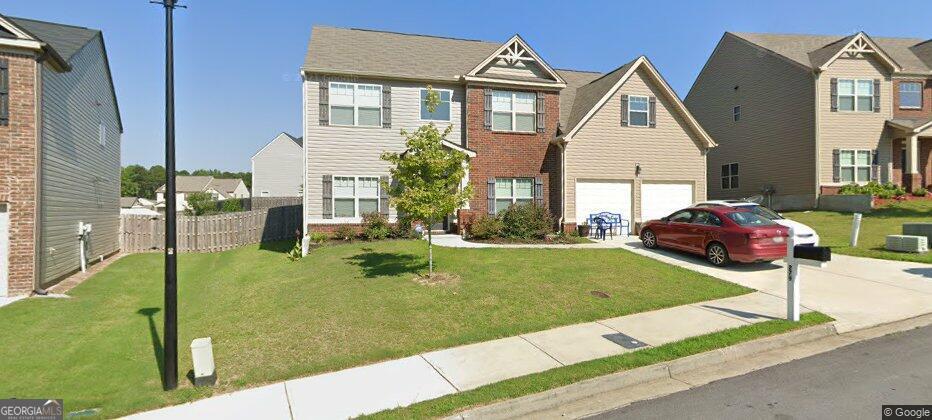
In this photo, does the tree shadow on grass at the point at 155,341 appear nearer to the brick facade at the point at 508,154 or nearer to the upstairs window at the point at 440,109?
the brick facade at the point at 508,154

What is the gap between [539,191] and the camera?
17734mm

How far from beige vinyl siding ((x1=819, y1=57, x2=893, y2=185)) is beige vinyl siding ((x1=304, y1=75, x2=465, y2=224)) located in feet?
61.0

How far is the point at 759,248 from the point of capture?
415 inches

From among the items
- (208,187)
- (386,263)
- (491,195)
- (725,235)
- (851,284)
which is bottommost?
(851,284)

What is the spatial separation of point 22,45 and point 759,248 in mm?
18983

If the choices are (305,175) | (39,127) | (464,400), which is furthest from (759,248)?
(39,127)

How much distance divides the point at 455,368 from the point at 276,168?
4073 centimetres

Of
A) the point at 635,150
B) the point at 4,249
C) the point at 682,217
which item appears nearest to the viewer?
the point at 4,249

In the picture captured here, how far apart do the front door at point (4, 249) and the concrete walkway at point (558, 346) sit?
9641 mm

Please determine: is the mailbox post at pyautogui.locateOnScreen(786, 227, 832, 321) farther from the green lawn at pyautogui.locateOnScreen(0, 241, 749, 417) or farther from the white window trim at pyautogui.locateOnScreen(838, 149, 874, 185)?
the white window trim at pyautogui.locateOnScreen(838, 149, 874, 185)

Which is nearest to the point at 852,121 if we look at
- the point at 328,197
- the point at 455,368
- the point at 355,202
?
the point at 355,202

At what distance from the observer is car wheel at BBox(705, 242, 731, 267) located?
36.9ft

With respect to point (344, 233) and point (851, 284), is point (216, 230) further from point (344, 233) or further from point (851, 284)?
point (851, 284)

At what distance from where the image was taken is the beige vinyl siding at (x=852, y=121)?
2172 cm
